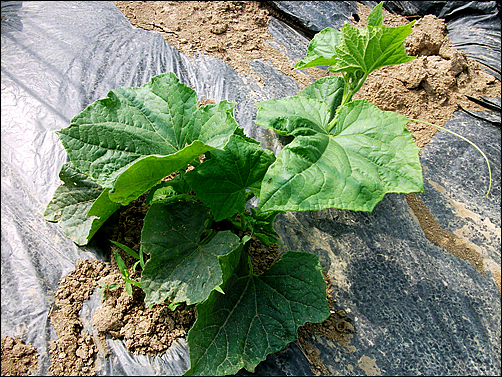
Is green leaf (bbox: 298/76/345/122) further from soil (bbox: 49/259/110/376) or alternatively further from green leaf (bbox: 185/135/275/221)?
soil (bbox: 49/259/110/376)

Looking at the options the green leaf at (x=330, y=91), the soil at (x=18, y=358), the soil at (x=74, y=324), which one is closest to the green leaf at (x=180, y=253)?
the soil at (x=74, y=324)

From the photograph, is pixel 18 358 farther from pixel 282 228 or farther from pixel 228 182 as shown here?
pixel 282 228

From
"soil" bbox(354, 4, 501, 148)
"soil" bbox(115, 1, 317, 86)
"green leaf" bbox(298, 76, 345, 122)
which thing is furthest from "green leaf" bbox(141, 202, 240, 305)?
"soil" bbox(354, 4, 501, 148)

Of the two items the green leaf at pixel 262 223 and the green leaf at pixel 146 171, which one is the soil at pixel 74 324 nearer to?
the green leaf at pixel 146 171

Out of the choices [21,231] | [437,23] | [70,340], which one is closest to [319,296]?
[70,340]

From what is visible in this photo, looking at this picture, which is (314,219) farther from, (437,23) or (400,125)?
(437,23)
